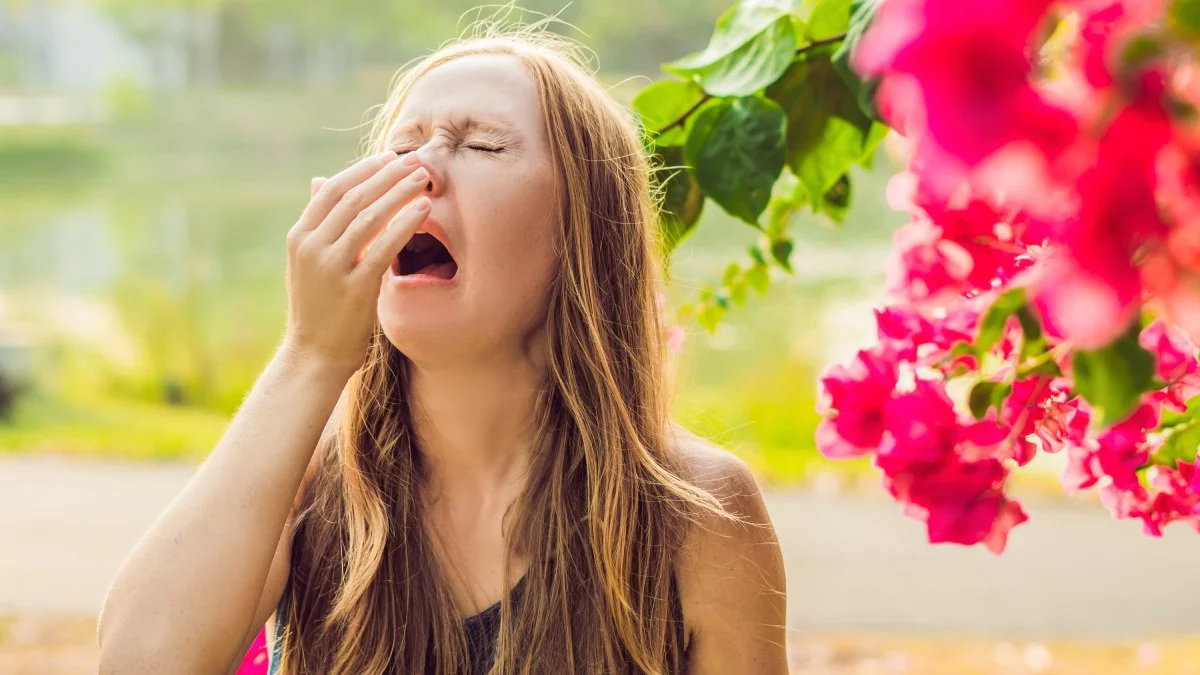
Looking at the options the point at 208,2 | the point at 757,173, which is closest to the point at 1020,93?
the point at 757,173

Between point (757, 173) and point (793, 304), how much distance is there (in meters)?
12.5

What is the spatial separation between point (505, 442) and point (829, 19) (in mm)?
710

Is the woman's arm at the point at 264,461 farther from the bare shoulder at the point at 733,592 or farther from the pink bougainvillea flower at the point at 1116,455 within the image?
the pink bougainvillea flower at the point at 1116,455

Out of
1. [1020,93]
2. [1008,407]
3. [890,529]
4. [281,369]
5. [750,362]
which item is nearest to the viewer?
[1020,93]

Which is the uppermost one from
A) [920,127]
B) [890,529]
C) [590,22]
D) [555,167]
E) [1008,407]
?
[590,22]

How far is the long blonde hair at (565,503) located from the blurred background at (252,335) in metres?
0.20

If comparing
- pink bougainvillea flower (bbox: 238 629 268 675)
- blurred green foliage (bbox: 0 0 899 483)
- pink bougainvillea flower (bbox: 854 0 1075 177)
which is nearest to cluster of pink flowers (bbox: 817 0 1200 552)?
pink bougainvillea flower (bbox: 854 0 1075 177)

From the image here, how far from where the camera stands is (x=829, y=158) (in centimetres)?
110

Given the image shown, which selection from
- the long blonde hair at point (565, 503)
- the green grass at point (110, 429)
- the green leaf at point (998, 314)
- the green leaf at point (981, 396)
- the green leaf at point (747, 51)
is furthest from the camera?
the green grass at point (110, 429)

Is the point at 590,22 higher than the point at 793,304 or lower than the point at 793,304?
higher

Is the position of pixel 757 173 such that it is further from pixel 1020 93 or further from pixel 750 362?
pixel 750 362

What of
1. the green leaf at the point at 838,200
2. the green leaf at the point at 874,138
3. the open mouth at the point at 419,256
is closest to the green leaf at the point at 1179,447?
the green leaf at the point at 874,138

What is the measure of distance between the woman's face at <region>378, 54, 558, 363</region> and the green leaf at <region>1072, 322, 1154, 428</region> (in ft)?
3.12

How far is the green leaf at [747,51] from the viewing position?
1015mm
